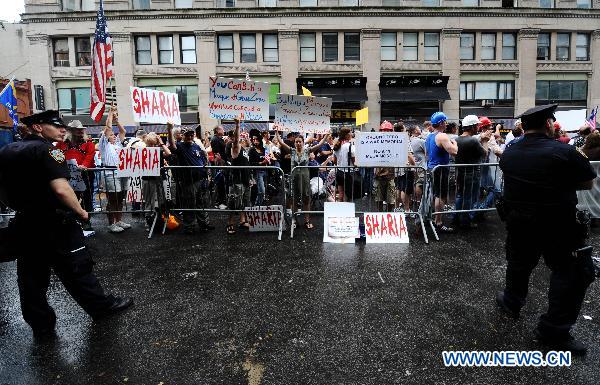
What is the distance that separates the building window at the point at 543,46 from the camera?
3016 centimetres

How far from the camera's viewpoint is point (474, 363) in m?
3.08

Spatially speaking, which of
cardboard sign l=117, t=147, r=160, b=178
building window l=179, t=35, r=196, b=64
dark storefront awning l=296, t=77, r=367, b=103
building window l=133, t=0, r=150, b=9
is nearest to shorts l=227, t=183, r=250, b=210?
cardboard sign l=117, t=147, r=160, b=178

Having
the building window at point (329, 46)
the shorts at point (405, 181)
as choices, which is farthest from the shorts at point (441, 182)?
the building window at point (329, 46)

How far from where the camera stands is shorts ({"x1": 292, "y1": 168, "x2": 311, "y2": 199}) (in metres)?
7.75

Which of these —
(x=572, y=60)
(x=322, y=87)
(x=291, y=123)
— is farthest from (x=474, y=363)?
(x=572, y=60)

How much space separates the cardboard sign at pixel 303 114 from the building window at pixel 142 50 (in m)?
25.7

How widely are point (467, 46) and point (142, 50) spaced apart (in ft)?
81.8

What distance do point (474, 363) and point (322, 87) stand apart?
90.7 feet

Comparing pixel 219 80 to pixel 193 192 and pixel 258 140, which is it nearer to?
pixel 193 192

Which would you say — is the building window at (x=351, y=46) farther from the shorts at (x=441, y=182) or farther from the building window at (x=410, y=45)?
the shorts at (x=441, y=182)

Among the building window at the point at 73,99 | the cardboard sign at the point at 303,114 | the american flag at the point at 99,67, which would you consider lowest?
the cardboard sign at the point at 303,114

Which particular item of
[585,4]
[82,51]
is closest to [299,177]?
[82,51]

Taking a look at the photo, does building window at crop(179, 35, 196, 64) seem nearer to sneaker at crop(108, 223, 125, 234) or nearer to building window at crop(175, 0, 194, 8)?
building window at crop(175, 0, 194, 8)

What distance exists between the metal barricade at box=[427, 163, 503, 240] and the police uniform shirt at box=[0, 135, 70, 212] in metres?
5.64
